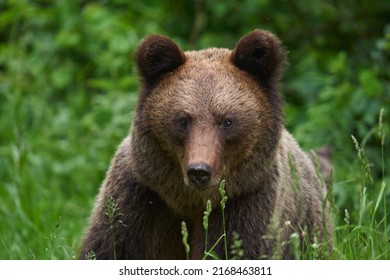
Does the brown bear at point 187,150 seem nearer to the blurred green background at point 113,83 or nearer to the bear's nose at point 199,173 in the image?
the bear's nose at point 199,173

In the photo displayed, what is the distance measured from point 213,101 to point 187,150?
326mm

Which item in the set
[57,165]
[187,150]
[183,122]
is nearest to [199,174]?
[187,150]

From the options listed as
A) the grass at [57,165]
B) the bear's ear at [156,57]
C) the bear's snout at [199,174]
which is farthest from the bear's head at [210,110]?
the grass at [57,165]

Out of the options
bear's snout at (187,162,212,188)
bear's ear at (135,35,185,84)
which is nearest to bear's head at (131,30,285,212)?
bear's ear at (135,35,185,84)

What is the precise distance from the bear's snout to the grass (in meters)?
1.64

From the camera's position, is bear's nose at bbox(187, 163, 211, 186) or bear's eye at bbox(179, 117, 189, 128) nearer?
bear's nose at bbox(187, 163, 211, 186)

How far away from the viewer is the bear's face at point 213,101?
4738 millimetres

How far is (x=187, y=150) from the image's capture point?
465 cm

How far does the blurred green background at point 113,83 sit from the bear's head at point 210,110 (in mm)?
1761

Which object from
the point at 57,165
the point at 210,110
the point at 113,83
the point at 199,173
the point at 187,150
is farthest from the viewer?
the point at 113,83

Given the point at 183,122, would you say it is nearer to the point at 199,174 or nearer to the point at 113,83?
the point at 199,174

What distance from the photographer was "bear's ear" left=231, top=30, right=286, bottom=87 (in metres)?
4.95

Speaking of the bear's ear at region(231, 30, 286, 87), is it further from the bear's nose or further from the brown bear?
the bear's nose

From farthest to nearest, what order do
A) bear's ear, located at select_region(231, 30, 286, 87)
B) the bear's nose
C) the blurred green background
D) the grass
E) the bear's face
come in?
1. the blurred green background
2. the grass
3. bear's ear, located at select_region(231, 30, 286, 87)
4. the bear's face
5. the bear's nose
